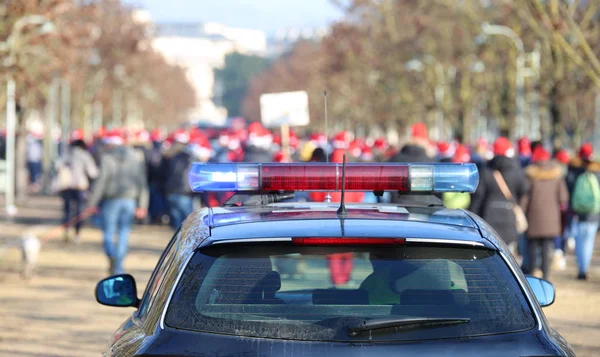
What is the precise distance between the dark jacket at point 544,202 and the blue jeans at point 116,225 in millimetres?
4432

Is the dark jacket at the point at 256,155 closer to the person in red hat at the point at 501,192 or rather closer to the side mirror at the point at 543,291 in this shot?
the person in red hat at the point at 501,192

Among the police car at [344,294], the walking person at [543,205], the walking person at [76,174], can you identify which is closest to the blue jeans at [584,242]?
the walking person at [543,205]

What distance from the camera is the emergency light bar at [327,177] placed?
17.6ft

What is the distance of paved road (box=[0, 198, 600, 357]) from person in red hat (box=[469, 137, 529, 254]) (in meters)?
0.93

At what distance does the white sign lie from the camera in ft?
47.8

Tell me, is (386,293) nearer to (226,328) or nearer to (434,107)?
(226,328)

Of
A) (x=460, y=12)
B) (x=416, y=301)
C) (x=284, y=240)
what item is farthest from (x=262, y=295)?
(x=460, y=12)

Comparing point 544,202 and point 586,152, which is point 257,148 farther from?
point 544,202

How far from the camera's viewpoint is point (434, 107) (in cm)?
4788

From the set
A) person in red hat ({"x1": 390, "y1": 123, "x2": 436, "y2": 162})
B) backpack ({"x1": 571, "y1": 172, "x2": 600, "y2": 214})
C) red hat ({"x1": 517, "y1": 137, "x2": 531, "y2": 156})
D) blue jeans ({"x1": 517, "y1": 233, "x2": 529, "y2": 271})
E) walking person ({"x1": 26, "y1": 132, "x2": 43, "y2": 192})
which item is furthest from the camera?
walking person ({"x1": 26, "y1": 132, "x2": 43, "y2": 192})

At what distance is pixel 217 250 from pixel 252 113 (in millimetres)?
171851

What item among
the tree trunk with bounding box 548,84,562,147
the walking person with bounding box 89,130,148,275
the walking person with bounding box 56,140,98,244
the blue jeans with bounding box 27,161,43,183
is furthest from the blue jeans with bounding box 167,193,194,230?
the blue jeans with bounding box 27,161,43,183

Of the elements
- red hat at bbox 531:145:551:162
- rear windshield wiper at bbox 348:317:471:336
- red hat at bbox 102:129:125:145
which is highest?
rear windshield wiper at bbox 348:317:471:336

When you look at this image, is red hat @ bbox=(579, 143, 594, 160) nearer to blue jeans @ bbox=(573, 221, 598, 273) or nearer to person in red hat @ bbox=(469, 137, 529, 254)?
blue jeans @ bbox=(573, 221, 598, 273)
